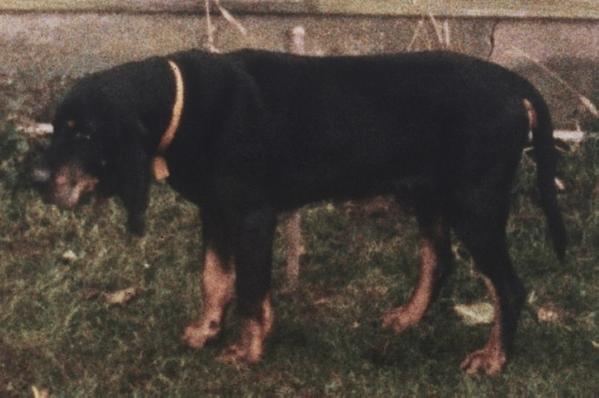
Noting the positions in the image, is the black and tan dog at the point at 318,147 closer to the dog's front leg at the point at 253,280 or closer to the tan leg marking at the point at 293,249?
the dog's front leg at the point at 253,280

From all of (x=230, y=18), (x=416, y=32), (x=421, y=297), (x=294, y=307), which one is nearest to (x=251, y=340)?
(x=294, y=307)

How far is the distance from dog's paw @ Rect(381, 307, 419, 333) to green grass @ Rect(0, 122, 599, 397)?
0.15 feet

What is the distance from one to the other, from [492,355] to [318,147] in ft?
3.94

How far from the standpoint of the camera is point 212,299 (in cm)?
451

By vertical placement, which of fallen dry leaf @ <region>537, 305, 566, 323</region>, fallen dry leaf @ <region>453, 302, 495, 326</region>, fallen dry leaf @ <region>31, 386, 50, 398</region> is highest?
fallen dry leaf @ <region>31, 386, 50, 398</region>

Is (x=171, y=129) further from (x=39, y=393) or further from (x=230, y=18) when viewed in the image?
(x=230, y=18)

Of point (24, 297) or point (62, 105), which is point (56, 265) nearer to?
point (24, 297)

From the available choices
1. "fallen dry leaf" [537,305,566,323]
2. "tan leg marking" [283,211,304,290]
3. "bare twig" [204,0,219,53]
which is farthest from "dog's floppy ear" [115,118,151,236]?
"bare twig" [204,0,219,53]

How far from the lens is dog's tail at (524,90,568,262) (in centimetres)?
428

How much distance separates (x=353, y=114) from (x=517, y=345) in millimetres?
1355

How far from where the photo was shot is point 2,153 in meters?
6.00

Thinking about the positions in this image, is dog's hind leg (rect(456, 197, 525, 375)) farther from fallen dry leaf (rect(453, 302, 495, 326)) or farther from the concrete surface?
the concrete surface

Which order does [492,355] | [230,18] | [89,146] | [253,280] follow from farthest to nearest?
[230,18] → [492,355] → [253,280] → [89,146]

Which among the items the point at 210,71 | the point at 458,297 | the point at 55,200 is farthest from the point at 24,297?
the point at 458,297
